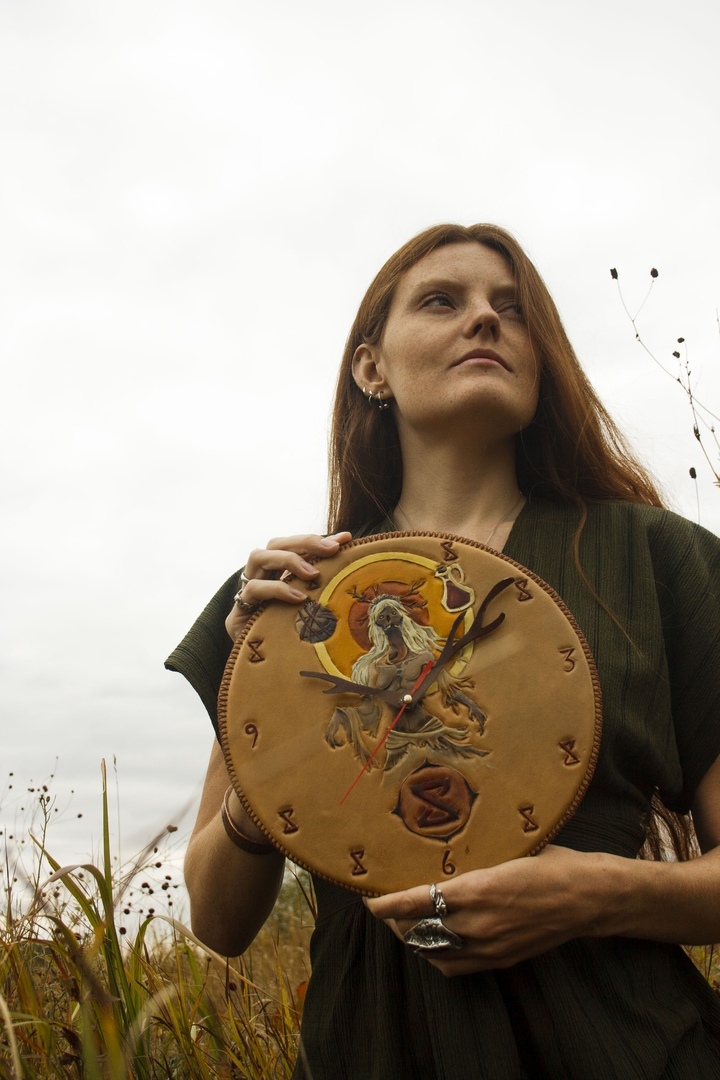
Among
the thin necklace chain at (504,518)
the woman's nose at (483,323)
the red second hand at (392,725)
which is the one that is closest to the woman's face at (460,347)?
the woman's nose at (483,323)

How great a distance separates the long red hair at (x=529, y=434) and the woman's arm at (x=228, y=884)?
3.12 feet

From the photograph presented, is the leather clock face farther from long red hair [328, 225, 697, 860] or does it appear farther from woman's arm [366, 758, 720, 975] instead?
long red hair [328, 225, 697, 860]

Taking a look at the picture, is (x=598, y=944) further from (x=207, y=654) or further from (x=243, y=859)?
(x=207, y=654)

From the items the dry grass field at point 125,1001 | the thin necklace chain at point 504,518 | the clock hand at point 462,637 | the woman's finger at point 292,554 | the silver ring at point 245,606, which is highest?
the thin necklace chain at point 504,518

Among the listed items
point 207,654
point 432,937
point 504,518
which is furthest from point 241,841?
point 504,518

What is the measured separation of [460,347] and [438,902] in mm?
1324

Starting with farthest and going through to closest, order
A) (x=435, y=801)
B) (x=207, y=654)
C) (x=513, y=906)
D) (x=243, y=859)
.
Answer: (x=207, y=654) → (x=243, y=859) → (x=435, y=801) → (x=513, y=906)

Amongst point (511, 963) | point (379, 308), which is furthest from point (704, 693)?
point (379, 308)

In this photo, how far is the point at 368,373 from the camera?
8.67 ft

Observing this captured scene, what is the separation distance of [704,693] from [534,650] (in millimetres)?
484

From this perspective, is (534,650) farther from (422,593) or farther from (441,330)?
(441,330)

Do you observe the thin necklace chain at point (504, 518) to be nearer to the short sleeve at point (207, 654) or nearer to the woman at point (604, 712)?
the woman at point (604, 712)

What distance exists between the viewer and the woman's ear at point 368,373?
260cm

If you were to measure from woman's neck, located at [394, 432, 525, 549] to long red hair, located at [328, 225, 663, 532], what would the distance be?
77 millimetres
